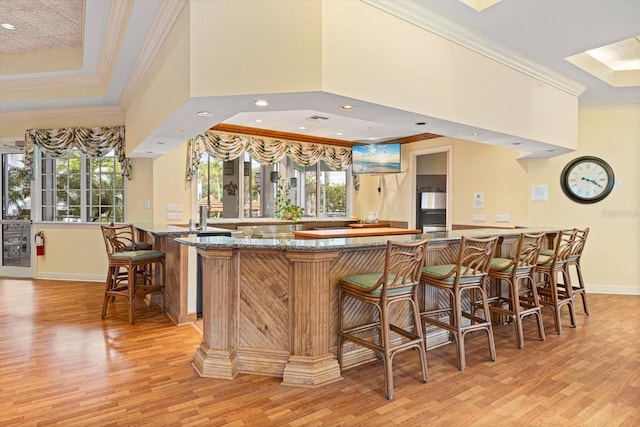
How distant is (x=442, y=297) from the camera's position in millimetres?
3582

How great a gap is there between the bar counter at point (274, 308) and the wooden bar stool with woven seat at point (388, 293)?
13cm

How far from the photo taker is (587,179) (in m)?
5.58

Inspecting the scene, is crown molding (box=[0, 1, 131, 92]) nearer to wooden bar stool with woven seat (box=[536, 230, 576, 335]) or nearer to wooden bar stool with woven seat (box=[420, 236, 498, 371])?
wooden bar stool with woven seat (box=[420, 236, 498, 371])

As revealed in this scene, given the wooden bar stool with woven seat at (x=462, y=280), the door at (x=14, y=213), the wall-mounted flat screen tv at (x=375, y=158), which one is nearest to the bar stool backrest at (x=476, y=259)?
the wooden bar stool with woven seat at (x=462, y=280)

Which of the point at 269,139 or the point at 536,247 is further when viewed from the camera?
the point at 269,139

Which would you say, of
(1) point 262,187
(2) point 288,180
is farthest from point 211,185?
(2) point 288,180

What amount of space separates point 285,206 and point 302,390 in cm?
475

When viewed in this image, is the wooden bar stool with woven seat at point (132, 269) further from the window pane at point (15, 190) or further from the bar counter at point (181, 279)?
the window pane at point (15, 190)

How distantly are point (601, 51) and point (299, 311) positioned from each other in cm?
464

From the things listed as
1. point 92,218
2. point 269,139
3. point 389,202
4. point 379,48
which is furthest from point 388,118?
point 92,218

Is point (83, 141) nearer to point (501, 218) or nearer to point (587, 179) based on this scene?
point (501, 218)

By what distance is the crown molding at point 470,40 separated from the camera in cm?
290

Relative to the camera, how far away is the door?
20.9 feet

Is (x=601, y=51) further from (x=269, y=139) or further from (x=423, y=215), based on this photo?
(x=269, y=139)
